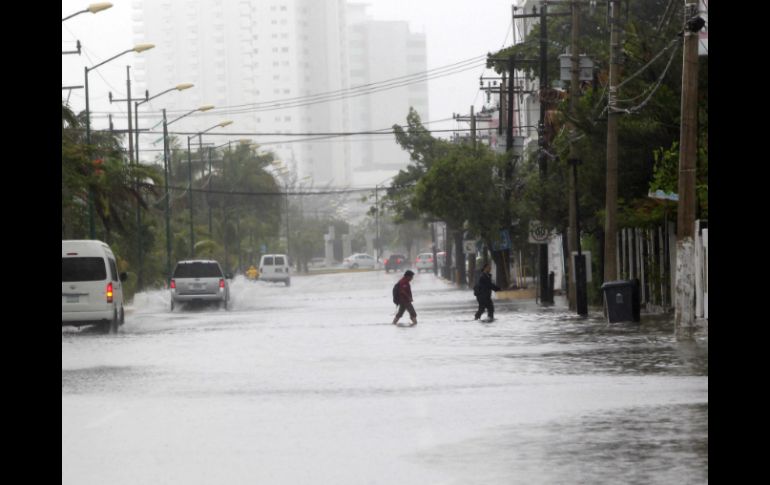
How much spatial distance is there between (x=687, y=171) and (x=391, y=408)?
14.0 meters

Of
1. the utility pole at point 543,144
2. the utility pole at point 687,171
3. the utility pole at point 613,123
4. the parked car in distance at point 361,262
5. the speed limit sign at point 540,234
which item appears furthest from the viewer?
the parked car in distance at point 361,262

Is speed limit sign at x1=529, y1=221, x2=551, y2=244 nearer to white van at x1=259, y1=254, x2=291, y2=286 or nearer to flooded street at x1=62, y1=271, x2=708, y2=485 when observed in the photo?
flooded street at x1=62, y1=271, x2=708, y2=485

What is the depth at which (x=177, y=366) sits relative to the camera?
25156mm

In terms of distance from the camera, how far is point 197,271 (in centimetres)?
5500

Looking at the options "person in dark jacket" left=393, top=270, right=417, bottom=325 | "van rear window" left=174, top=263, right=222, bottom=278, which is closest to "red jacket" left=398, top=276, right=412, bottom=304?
"person in dark jacket" left=393, top=270, right=417, bottom=325

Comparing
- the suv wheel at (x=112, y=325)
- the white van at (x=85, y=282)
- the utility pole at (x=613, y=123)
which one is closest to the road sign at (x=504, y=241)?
the utility pole at (x=613, y=123)

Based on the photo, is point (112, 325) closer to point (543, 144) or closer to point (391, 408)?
point (543, 144)

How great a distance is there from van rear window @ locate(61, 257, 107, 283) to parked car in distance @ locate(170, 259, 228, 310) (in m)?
17.7

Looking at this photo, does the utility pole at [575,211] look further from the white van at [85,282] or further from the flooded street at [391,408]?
the white van at [85,282]

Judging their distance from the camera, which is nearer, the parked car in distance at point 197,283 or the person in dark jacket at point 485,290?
the person in dark jacket at point 485,290

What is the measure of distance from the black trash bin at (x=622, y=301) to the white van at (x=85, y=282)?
11637mm

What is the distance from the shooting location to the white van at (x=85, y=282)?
36281 mm

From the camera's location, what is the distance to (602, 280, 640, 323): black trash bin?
118 feet
